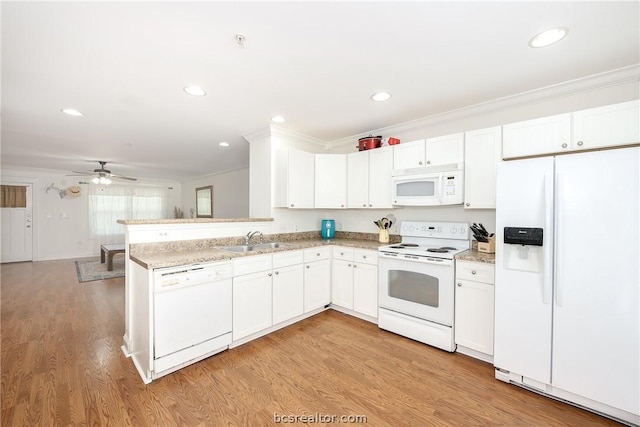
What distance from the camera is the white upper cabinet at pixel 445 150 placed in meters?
2.66

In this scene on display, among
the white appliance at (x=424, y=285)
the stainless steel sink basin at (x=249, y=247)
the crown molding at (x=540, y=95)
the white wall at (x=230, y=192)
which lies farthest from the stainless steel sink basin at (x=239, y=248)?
the white wall at (x=230, y=192)

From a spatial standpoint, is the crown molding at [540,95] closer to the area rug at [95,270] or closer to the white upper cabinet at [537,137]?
the white upper cabinet at [537,137]

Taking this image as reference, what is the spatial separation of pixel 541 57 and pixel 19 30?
11.0 feet

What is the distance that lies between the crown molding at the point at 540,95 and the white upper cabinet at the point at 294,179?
4.04ft

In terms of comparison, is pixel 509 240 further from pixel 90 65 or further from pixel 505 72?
pixel 90 65

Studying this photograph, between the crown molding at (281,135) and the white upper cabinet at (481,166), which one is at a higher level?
the crown molding at (281,135)

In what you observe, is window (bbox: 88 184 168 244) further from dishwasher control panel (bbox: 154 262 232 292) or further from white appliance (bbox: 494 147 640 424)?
white appliance (bbox: 494 147 640 424)

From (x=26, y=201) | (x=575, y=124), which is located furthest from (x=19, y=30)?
(x=26, y=201)

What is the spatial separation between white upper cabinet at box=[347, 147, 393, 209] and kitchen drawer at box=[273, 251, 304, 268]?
1039mm

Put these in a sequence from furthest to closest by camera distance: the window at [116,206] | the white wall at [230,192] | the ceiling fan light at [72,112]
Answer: the window at [116,206] < the white wall at [230,192] < the ceiling fan light at [72,112]

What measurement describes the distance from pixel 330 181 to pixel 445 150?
146cm

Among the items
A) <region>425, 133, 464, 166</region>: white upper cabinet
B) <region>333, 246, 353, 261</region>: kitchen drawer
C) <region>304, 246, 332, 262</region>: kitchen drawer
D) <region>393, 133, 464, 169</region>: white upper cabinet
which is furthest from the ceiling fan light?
<region>425, 133, 464, 166</region>: white upper cabinet

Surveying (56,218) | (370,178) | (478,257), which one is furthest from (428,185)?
(56,218)

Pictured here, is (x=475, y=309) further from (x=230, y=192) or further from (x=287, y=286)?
(x=230, y=192)
